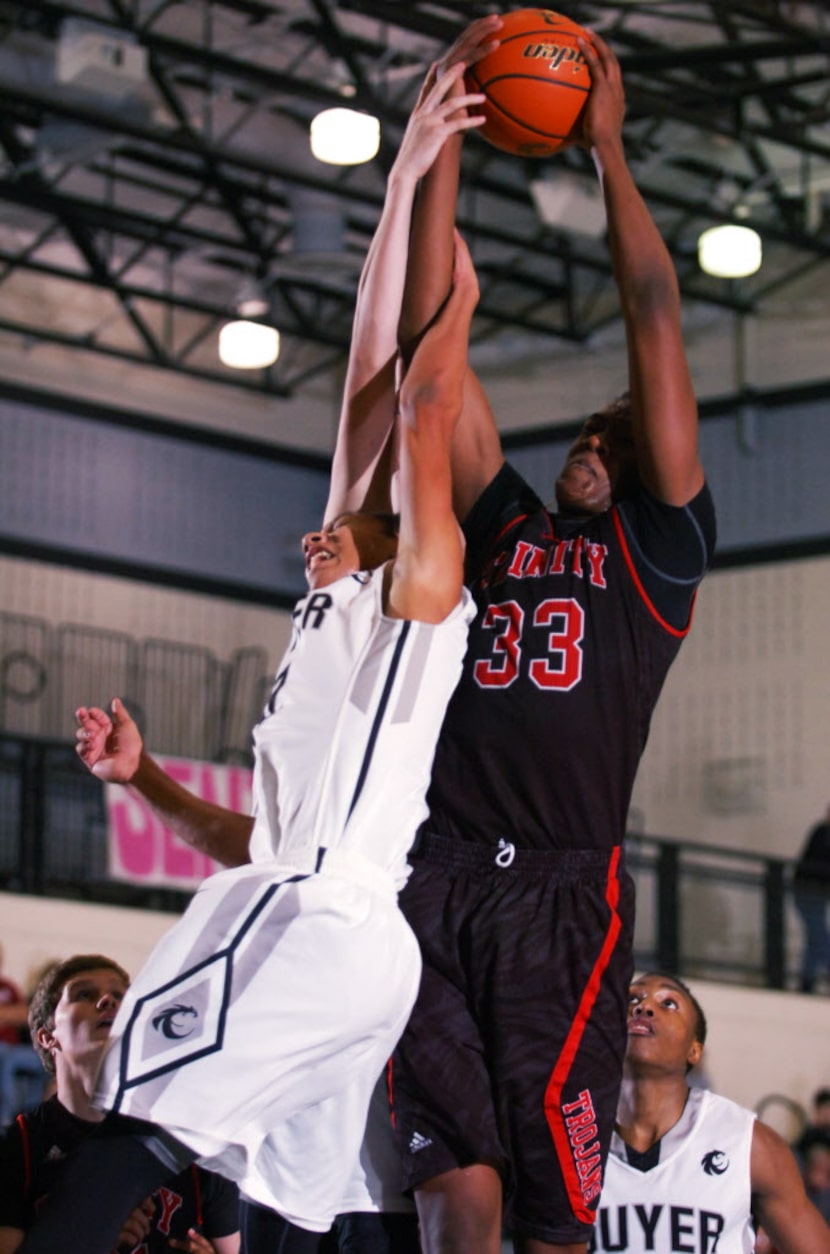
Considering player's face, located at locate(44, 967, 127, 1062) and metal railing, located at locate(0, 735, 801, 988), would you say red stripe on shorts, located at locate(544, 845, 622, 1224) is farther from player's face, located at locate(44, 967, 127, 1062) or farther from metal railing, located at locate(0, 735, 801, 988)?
metal railing, located at locate(0, 735, 801, 988)

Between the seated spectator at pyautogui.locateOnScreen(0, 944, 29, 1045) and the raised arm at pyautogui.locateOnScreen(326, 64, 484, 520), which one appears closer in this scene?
the raised arm at pyautogui.locateOnScreen(326, 64, 484, 520)

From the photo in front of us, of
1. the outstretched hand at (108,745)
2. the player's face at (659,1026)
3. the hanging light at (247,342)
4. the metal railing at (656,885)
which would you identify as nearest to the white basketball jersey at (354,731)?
the outstretched hand at (108,745)

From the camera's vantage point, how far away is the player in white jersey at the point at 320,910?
132 inches

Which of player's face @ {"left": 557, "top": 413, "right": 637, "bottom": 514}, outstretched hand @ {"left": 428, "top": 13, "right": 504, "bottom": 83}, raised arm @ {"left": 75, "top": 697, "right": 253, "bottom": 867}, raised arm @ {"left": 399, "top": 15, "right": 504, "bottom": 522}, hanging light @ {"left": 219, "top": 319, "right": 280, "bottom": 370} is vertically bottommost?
raised arm @ {"left": 75, "top": 697, "right": 253, "bottom": 867}

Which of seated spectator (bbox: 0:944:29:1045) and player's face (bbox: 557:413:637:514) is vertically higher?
player's face (bbox: 557:413:637:514)

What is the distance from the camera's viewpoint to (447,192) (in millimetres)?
4121

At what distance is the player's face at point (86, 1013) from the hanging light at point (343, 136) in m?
8.89

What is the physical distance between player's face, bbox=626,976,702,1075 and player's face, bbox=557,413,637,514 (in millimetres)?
1515

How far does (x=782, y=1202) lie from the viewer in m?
5.07

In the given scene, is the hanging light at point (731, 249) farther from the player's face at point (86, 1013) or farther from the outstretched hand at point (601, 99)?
the player's face at point (86, 1013)

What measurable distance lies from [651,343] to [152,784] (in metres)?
1.48

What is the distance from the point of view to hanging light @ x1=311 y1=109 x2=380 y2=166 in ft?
42.0

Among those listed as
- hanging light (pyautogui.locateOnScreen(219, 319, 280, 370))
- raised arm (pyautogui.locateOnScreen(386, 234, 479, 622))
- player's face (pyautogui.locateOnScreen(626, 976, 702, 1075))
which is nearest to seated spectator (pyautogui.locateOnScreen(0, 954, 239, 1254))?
player's face (pyautogui.locateOnScreen(626, 976, 702, 1075))

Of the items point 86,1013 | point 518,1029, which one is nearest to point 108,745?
point 86,1013
